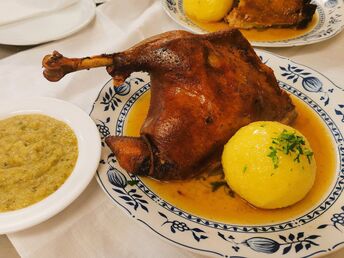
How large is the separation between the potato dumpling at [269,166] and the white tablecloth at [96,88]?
20cm

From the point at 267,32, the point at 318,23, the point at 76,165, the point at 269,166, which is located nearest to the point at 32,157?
the point at 76,165

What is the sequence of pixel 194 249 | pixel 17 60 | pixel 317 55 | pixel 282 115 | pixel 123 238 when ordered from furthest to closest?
pixel 317 55
pixel 17 60
pixel 282 115
pixel 123 238
pixel 194 249

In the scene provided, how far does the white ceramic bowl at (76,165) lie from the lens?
91 cm

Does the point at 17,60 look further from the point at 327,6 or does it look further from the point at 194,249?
the point at 327,6

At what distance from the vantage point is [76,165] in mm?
1037

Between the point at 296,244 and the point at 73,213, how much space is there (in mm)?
551

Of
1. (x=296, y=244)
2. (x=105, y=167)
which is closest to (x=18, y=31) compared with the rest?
(x=105, y=167)

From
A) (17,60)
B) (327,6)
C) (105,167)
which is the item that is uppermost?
(327,6)

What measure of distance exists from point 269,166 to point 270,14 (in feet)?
3.12

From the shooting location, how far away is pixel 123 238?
0.99m

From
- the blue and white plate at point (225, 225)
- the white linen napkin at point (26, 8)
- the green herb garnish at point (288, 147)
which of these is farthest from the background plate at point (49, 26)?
the green herb garnish at point (288, 147)

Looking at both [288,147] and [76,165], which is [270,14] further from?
[76,165]

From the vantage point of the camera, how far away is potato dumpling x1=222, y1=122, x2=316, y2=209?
964 millimetres

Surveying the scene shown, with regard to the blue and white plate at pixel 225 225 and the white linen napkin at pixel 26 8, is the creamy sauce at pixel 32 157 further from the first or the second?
the white linen napkin at pixel 26 8
